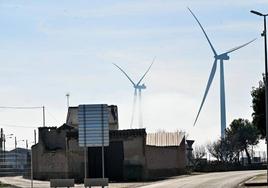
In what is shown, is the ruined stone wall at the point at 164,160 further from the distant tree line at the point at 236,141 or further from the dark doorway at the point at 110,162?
the distant tree line at the point at 236,141

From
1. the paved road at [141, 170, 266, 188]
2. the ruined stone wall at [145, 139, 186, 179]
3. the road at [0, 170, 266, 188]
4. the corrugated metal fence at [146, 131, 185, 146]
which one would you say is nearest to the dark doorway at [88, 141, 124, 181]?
the ruined stone wall at [145, 139, 186, 179]

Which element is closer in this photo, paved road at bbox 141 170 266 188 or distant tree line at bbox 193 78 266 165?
paved road at bbox 141 170 266 188

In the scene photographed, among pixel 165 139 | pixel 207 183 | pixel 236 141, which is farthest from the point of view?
pixel 236 141

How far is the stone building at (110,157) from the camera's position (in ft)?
244

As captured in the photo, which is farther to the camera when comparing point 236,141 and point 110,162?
point 236,141

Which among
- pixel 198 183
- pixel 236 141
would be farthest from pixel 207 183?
pixel 236 141

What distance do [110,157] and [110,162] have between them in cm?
58

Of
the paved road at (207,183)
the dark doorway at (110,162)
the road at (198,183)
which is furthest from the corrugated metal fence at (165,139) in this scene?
the paved road at (207,183)

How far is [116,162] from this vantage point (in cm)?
7556

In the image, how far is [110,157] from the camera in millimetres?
75875

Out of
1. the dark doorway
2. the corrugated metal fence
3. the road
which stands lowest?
the road

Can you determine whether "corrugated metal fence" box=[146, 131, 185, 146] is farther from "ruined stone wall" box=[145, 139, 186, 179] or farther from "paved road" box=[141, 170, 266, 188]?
"paved road" box=[141, 170, 266, 188]

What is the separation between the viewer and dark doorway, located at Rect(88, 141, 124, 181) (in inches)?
2970

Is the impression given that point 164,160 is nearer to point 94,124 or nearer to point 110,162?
point 110,162
